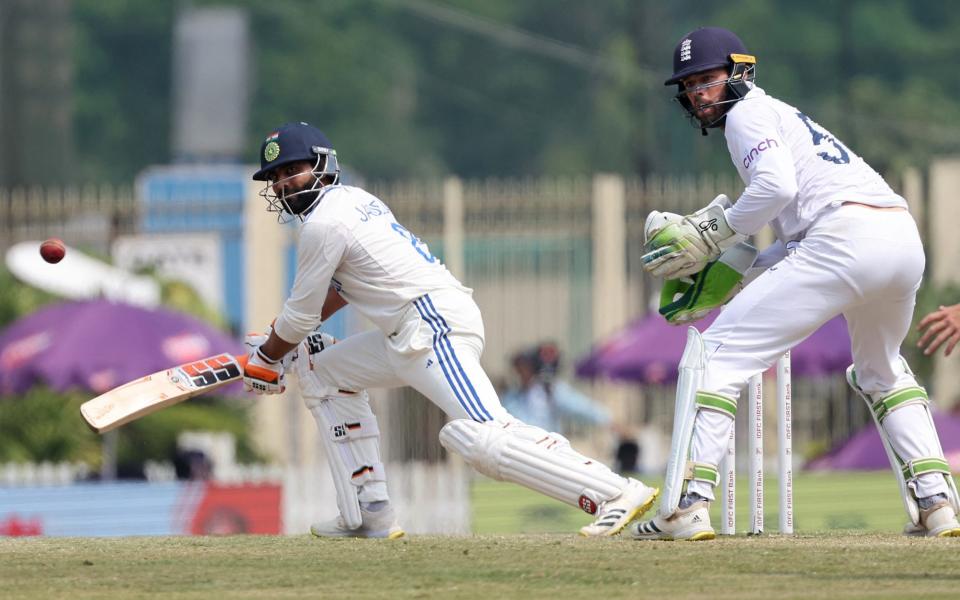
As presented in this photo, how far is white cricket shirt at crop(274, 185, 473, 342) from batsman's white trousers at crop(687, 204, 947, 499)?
1.35 m

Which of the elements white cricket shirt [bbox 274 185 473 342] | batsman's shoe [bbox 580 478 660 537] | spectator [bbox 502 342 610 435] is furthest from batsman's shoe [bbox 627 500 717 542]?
spectator [bbox 502 342 610 435]

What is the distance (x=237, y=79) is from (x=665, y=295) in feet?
93.0

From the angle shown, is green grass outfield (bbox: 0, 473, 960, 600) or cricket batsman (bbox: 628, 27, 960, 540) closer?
green grass outfield (bbox: 0, 473, 960, 600)

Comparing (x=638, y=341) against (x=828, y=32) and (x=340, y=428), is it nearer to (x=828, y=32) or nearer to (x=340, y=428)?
(x=340, y=428)

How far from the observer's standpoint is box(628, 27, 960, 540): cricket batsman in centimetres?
781

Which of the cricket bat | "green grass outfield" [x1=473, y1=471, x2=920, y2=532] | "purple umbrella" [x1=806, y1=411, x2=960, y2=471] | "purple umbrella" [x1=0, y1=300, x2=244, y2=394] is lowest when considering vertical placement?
"green grass outfield" [x1=473, y1=471, x2=920, y2=532]

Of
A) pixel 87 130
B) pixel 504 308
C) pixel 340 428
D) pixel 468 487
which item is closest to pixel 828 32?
pixel 87 130

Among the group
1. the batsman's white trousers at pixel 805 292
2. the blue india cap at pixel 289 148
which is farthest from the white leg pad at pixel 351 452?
the batsman's white trousers at pixel 805 292

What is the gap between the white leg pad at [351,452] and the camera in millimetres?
8930

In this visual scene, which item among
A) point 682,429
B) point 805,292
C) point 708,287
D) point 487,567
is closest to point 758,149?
point 805,292

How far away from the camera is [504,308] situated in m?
19.5

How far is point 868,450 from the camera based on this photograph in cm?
1673

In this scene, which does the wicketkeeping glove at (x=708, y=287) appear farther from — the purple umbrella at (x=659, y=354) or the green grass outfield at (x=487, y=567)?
the purple umbrella at (x=659, y=354)

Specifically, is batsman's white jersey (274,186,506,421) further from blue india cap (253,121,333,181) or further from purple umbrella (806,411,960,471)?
purple umbrella (806,411,960,471)
